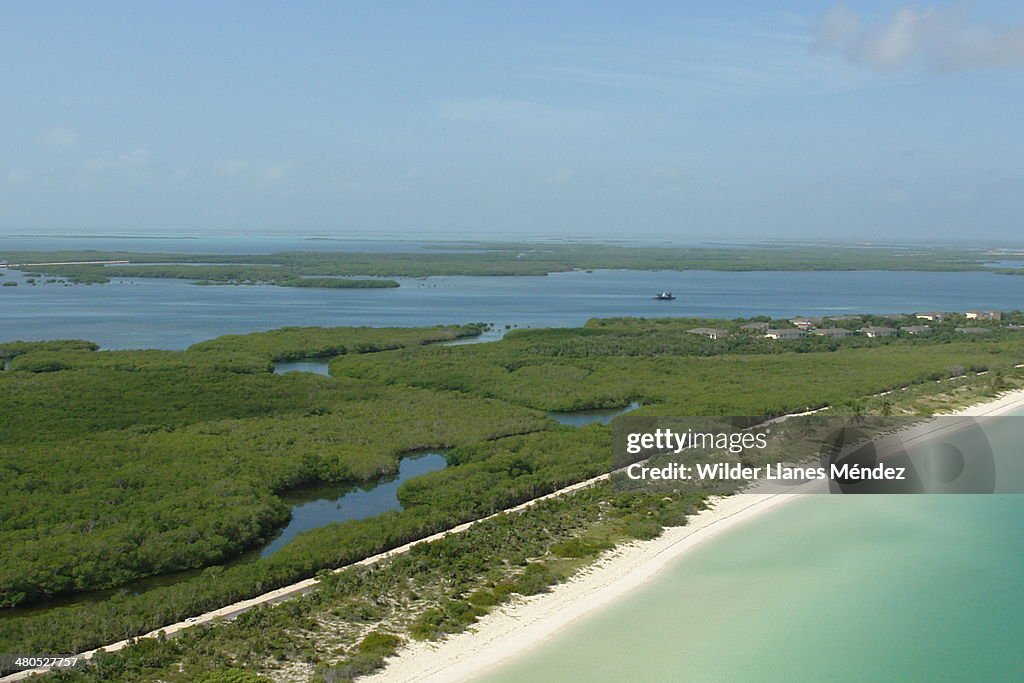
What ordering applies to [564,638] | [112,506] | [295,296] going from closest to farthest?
[564,638] → [112,506] → [295,296]

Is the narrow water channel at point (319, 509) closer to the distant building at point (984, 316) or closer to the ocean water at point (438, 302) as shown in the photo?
the ocean water at point (438, 302)

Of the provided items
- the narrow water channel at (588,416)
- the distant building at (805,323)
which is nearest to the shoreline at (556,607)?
the narrow water channel at (588,416)

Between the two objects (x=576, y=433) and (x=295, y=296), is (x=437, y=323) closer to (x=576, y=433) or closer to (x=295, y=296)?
(x=295, y=296)

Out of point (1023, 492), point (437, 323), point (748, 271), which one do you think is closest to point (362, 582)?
point (1023, 492)

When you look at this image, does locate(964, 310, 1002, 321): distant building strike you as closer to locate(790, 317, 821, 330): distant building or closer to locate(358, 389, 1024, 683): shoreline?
locate(790, 317, 821, 330): distant building

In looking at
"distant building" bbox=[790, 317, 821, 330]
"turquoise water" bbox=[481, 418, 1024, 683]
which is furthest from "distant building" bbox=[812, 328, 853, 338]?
"turquoise water" bbox=[481, 418, 1024, 683]

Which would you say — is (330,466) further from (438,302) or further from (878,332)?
(438,302)

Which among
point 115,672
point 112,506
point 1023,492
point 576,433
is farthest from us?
point 576,433
